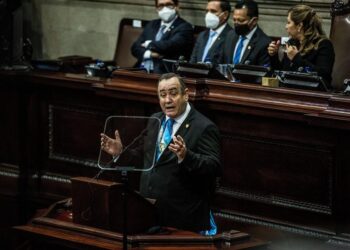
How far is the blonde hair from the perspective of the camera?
283 inches

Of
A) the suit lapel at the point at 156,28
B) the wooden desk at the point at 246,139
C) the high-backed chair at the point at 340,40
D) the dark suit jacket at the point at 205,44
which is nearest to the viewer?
the wooden desk at the point at 246,139

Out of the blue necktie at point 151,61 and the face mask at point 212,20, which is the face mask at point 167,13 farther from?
the face mask at point 212,20

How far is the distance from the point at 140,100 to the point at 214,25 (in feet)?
4.56

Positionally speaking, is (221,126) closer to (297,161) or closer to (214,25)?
(297,161)

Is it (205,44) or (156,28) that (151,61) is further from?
(205,44)

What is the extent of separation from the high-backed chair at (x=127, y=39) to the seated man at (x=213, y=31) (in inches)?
48.2

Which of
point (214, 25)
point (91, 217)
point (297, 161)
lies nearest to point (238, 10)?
point (214, 25)

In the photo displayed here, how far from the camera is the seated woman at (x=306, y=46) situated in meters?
7.09

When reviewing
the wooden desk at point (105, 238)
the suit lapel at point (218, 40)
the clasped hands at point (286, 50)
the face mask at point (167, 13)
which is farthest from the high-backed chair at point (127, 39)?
the wooden desk at point (105, 238)

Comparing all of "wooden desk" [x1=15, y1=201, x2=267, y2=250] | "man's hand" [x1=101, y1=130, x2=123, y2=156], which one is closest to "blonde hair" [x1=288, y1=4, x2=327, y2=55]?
"wooden desk" [x1=15, y1=201, x2=267, y2=250]

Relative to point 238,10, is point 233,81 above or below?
below

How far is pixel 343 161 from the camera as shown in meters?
6.33

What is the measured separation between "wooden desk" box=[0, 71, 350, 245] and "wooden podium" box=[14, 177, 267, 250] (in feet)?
2.93

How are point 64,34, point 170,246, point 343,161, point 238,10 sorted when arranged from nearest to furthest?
point 170,246, point 343,161, point 238,10, point 64,34
